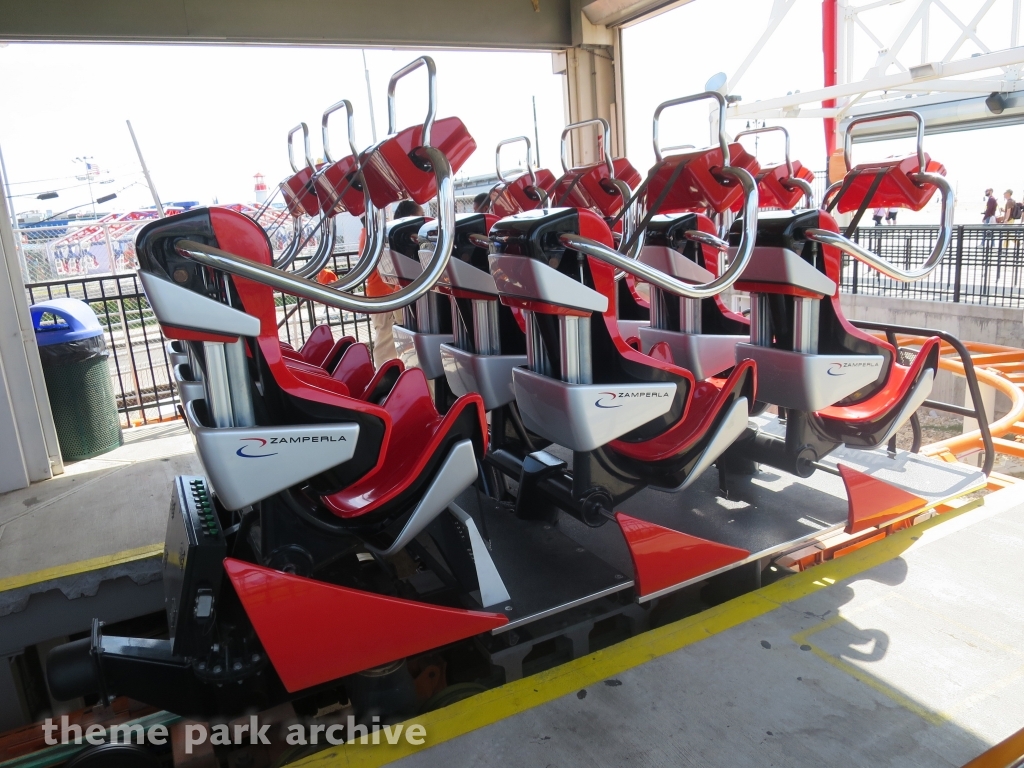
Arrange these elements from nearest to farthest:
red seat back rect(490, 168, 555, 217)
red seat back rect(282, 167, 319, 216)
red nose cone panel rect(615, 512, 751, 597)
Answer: red nose cone panel rect(615, 512, 751, 597), red seat back rect(282, 167, 319, 216), red seat back rect(490, 168, 555, 217)

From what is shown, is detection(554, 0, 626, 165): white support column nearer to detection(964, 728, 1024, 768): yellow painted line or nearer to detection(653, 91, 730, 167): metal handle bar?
detection(653, 91, 730, 167): metal handle bar

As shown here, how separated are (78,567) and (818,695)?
270 cm

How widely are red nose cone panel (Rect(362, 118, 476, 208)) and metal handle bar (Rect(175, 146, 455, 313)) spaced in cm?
49

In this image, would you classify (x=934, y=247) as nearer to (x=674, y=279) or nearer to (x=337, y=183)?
(x=674, y=279)

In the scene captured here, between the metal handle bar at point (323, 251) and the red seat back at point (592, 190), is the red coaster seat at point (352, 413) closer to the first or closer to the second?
the metal handle bar at point (323, 251)

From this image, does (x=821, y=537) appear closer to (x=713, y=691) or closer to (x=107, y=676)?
(x=713, y=691)

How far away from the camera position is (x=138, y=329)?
1308 centimetres

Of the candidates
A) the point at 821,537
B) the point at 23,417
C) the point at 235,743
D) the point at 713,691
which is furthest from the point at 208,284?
the point at 23,417

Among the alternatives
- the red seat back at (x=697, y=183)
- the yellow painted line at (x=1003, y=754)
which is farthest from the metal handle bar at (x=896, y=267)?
the yellow painted line at (x=1003, y=754)

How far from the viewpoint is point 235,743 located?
7.23 ft

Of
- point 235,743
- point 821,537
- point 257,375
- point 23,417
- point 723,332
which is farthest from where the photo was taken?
point 23,417

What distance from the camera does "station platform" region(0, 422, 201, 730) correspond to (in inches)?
113

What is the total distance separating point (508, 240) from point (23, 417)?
3073 mm

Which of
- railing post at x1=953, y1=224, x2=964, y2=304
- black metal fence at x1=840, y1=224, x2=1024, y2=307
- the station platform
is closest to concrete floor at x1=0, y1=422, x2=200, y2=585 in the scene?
the station platform
